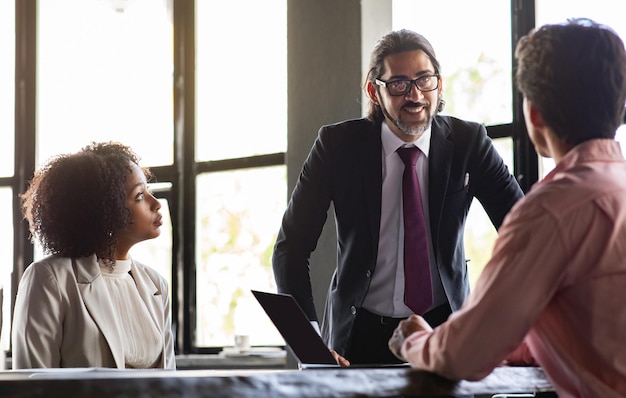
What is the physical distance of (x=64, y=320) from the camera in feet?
9.96

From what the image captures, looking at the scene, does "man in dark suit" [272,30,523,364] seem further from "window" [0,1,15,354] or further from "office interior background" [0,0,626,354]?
"window" [0,1,15,354]

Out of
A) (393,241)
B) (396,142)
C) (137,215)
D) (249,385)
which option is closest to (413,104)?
(396,142)

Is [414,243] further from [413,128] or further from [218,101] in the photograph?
[218,101]

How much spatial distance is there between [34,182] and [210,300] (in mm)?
2635

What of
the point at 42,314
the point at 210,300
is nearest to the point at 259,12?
the point at 210,300

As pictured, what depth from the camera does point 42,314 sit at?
117 inches

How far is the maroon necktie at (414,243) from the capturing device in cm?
284

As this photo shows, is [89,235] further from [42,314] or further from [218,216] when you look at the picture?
[218,216]

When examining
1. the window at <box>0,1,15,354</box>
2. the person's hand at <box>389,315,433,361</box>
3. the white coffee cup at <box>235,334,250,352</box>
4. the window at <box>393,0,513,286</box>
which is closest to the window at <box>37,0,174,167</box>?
the window at <box>0,1,15,354</box>

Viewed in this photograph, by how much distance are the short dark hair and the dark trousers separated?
91 centimetres

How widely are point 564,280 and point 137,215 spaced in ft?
6.94

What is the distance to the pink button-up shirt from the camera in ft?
4.72

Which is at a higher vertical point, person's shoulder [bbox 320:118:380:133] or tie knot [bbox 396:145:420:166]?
person's shoulder [bbox 320:118:380:133]

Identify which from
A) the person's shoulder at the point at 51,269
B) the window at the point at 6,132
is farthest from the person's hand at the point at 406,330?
the window at the point at 6,132
